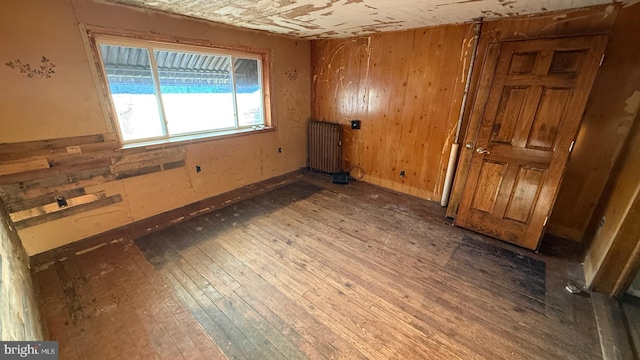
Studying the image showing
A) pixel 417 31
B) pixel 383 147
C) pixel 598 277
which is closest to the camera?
pixel 598 277

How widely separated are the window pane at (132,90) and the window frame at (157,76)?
5cm

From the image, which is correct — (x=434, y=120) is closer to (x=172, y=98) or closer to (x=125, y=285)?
(x=172, y=98)

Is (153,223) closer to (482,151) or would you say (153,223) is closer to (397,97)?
(397,97)

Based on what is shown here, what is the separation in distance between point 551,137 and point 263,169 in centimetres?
370

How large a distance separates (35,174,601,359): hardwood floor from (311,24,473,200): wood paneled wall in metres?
1.18

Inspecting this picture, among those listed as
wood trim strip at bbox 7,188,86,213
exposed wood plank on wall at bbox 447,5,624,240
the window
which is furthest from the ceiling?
wood trim strip at bbox 7,188,86,213

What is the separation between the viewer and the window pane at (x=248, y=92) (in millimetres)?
3703

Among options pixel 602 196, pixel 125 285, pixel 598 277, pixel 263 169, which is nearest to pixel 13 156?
pixel 125 285

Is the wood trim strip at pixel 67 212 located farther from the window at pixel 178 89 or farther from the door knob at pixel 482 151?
the door knob at pixel 482 151

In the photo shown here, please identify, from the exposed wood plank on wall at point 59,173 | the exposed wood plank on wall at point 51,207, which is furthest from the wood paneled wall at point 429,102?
the exposed wood plank on wall at point 51,207

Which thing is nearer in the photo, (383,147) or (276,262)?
(276,262)

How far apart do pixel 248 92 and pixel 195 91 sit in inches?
33.2

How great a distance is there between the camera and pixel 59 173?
2.36 m

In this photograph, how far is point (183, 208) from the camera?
130 inches
